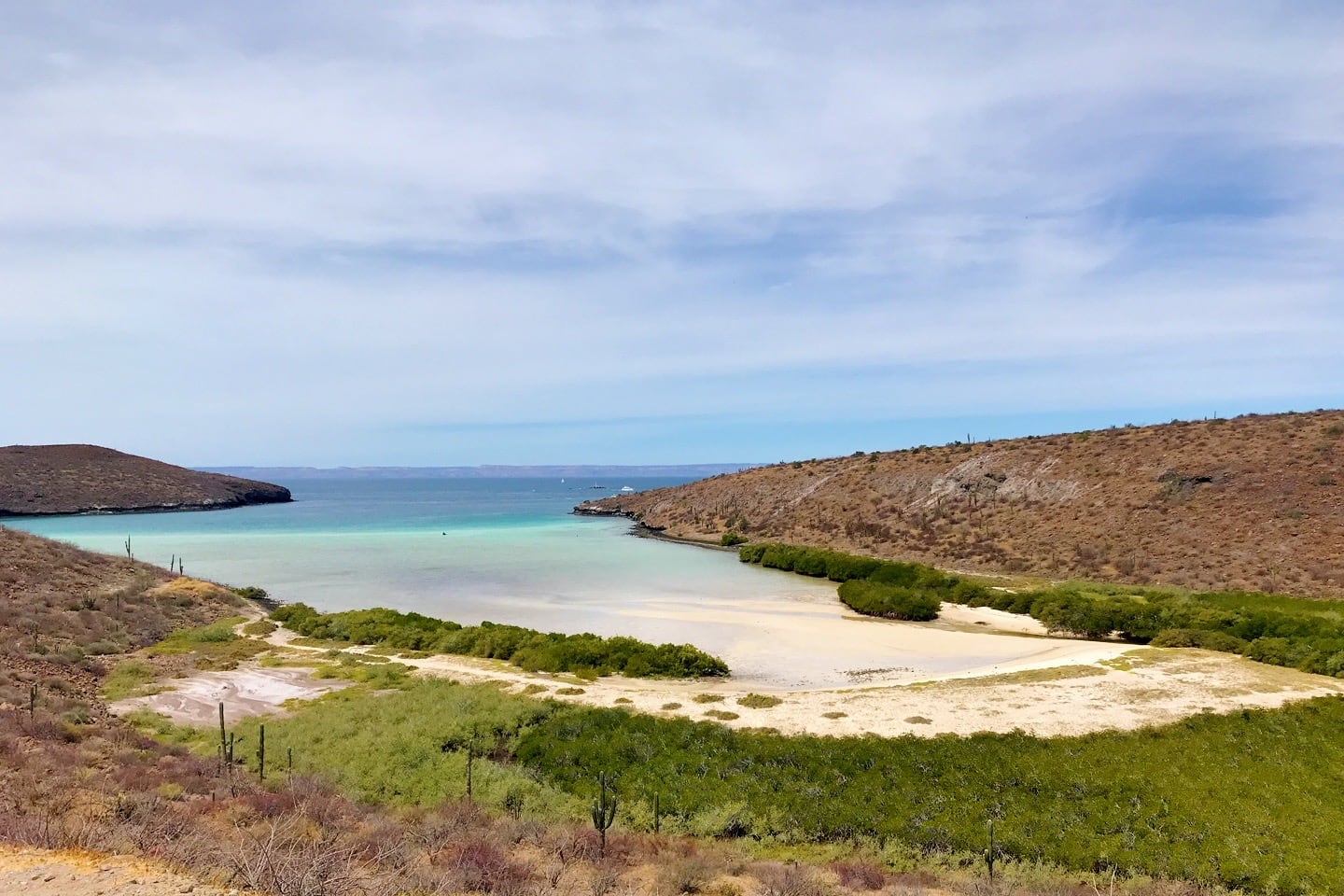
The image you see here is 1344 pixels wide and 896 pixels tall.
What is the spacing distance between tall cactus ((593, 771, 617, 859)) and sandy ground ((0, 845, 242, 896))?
19.4 feet

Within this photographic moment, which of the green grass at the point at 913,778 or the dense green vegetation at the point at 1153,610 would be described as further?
the dense green vegetation at the point at 1153,610

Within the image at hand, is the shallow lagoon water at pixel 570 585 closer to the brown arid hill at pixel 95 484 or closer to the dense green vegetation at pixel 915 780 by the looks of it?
the dense green vegetation at pixel 915 780

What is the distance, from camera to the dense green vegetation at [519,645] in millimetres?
26500

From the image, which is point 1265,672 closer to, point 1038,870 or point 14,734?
point 1038,870

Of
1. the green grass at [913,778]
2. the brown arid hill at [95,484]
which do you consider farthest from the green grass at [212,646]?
the brown arid hill at [95,484]

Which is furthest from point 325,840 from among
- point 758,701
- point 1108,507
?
point 1108,507

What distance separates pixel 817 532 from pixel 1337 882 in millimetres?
57279

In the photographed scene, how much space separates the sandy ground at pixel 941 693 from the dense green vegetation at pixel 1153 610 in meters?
1.40

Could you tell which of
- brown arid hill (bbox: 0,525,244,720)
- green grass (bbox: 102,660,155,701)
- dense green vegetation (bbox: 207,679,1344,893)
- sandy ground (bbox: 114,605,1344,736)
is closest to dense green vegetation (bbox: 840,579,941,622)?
sandy ground (bbox: 114,605,1344,736)

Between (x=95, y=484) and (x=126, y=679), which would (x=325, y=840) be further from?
(x=95, y=484)

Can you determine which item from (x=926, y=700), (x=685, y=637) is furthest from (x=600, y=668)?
(x=926, y=700)

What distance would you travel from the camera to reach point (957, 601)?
39625 millimetres

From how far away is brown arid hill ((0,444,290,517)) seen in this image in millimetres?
120812

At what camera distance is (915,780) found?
15445 mm
